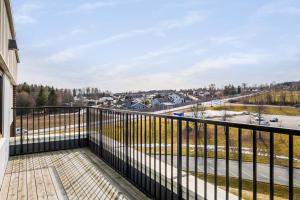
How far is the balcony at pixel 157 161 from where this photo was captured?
5.42ft

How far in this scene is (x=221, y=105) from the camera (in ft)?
133

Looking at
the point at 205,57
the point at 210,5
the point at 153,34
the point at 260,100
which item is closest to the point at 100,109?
the point at 210,5

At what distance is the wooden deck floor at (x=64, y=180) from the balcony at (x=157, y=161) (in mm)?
13

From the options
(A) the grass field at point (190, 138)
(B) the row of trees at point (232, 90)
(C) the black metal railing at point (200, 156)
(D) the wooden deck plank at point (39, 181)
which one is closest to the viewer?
(C) the black metal railing at point (200, 156)

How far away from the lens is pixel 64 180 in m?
3.67

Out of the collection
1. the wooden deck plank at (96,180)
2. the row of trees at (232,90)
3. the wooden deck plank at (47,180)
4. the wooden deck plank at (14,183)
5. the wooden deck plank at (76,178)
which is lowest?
the wooden deck plank at (14,183)

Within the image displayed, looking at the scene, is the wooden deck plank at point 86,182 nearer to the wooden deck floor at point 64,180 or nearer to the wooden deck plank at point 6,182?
the wooden deck floor at point 64,180

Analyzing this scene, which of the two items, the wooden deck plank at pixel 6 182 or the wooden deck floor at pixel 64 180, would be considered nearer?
the wooden deck floor at pixel 64 180

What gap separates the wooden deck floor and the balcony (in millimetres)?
13

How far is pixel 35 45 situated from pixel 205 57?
2416 centimetres

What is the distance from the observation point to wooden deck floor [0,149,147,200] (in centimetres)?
309

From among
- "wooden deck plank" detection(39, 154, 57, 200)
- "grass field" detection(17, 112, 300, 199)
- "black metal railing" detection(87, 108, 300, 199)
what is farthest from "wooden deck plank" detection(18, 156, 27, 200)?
"grass field" detection(17, 112, 300, 199)

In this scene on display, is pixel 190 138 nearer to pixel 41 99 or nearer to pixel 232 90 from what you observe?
pixel 41 99

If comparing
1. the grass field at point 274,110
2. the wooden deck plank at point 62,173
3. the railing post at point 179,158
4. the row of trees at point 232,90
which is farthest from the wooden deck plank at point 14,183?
the row of trees at point 232,90
